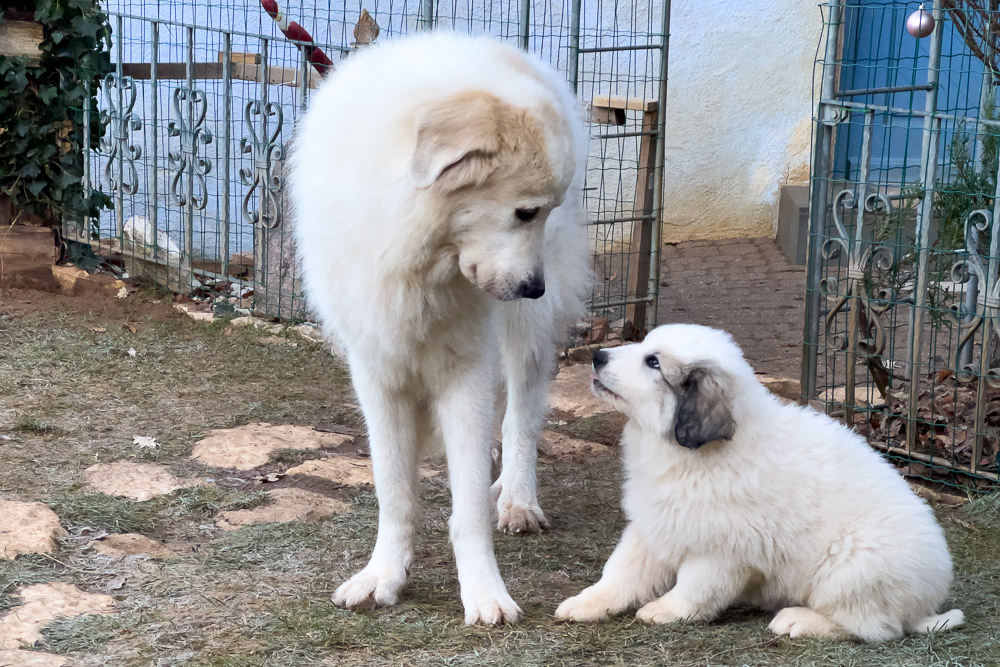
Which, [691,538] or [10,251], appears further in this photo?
[10,251]

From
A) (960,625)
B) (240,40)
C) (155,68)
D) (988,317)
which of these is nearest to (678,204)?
(240,40)

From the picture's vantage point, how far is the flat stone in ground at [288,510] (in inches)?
158

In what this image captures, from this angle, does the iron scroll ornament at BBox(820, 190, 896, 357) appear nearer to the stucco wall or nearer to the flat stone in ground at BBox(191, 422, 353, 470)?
the flat stone in ground at BBox(191, 422, 353, 470)

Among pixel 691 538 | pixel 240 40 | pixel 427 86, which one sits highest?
pixel 240 40

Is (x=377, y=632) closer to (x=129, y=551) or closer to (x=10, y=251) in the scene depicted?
(x=129, y=551)

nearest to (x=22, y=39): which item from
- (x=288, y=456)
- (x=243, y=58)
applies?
(x=243, y=58)

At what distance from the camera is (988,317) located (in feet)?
14.2

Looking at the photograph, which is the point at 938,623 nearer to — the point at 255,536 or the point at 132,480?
the point at 255,536

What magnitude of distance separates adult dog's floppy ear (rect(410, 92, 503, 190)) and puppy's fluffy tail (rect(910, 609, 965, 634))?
72.1 inches

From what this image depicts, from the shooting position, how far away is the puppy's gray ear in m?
3.10

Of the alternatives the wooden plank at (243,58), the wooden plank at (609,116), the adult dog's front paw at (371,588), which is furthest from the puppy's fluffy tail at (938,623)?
the wooden plank at (243,58)

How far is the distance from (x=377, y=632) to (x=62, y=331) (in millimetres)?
3980

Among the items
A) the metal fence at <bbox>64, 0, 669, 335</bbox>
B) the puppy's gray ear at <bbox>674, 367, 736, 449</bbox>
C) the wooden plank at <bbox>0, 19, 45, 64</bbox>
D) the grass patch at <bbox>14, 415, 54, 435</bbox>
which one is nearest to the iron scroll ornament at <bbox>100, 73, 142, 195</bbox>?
the metal fence at <bbox>64, 0, 669, 335</bbox>

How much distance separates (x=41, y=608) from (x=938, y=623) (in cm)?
265
